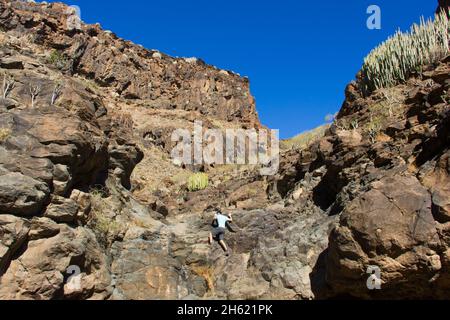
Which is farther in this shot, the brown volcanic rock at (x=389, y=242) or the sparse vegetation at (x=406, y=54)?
the sparse vegetation at (x=406, y=54)

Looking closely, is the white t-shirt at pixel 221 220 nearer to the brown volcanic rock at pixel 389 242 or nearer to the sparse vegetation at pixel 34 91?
the brown volcanic rock at pixel 389 242

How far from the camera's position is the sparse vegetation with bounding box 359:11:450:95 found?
1070 centimetres

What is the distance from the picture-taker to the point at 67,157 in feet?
23.5

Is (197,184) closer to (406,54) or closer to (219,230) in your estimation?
(219,230)

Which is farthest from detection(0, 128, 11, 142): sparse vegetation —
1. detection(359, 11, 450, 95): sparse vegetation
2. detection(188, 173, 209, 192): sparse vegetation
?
detection(359, 11, 450, 95): sparse vegetation

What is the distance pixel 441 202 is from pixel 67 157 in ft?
19.3

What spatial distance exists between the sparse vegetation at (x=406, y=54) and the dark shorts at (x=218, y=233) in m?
6.18

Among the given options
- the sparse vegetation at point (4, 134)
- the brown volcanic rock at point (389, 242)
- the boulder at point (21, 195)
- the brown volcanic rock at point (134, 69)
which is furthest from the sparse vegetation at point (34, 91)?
the brown volcanic rock at point (134, 69)

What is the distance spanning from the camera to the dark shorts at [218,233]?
29.1ft

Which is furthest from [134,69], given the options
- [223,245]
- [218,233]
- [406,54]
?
[223,245]

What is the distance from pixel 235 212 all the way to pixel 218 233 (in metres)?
1.25

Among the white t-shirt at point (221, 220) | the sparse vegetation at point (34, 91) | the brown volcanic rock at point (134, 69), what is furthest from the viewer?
the brown volcanic rock at point (134, 69)

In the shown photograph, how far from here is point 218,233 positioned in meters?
8.97
